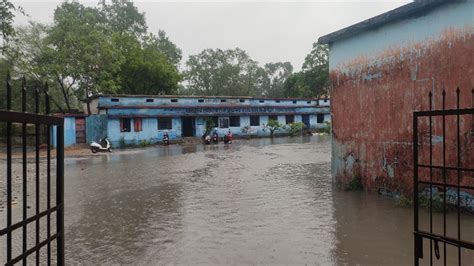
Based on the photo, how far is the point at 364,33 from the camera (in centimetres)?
934

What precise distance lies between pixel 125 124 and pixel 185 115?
493 cm

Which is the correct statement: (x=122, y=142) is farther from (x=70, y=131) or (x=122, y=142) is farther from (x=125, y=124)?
(x=70, y=131)

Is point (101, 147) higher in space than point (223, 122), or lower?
lower

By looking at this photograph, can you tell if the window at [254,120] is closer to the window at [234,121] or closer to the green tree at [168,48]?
the window at [234,121]

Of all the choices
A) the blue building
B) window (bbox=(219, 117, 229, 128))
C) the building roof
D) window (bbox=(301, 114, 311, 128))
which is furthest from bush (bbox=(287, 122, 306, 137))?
the building roof

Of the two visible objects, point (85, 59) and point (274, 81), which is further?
point (274, 81)

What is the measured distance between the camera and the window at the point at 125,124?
28125 mm

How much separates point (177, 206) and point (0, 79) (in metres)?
26.7

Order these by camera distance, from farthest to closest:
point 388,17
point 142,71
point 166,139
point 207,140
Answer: point 142,71 → point 166,139 → point 207,140 → point 388,17

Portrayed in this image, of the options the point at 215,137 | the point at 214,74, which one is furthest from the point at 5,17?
the point at 214,74

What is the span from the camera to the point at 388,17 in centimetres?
839

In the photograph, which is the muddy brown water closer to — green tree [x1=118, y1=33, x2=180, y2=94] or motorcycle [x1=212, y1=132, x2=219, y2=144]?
motorcycle [x1=212, y1=132, x2=219, y2=144]

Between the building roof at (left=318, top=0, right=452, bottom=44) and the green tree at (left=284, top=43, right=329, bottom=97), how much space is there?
33639 millimetres

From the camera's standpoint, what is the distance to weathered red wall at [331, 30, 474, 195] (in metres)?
7.00
